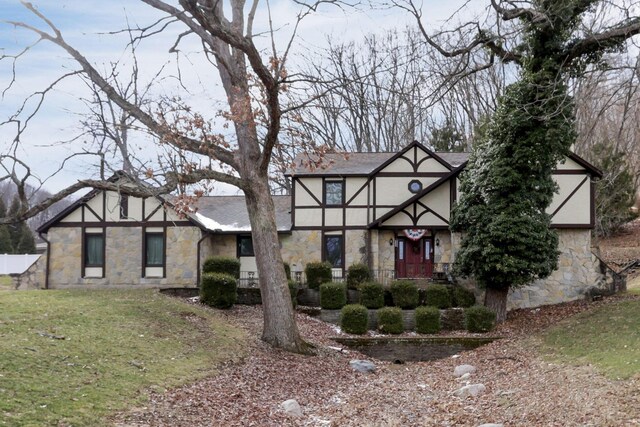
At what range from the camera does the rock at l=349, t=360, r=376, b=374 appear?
15.7m

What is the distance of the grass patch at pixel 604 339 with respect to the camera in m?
11.6

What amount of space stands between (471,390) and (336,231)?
14738mm

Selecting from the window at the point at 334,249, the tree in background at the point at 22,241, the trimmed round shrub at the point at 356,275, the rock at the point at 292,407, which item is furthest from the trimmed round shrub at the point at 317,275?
the tree in background at the point at 22,241

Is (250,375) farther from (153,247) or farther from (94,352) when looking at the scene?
(153,247)

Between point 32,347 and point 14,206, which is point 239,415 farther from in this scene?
point 14,206

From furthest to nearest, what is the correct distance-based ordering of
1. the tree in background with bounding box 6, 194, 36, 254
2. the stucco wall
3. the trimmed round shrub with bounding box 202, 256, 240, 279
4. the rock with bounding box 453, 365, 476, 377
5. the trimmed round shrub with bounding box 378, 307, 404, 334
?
the tree in background with bounding box 6, 194, 36, 254 → the stucco wall → the trimmed round shrub with bounding box 202, 256, 240, 279 → the trimmed round shrub with bounding box 378, 307, 404, 334 → the rock with bounding box 453, 365, 476, 377

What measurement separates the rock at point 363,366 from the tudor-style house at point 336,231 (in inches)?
358

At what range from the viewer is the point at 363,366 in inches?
624

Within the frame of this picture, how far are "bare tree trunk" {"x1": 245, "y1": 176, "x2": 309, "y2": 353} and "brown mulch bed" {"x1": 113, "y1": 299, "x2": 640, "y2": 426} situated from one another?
423mm

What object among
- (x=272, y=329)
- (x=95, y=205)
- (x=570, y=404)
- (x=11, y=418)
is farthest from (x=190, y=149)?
(x=95, y=205)

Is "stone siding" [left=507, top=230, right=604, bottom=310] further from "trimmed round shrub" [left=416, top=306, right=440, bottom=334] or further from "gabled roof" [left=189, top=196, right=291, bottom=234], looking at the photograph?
"gabled roof" [left=189, top=196, right=291, bottom=234]

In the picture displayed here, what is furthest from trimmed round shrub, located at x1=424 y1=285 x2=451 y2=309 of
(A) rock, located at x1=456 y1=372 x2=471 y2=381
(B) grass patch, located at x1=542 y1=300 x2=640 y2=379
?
(A) rock, located at x1=456 y1=372 x2=471 y2=381

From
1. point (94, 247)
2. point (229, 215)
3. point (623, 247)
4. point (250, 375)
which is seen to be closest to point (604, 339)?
point (250, 375)

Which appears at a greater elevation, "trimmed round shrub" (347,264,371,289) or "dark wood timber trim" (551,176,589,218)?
"dark wood timber trim" (551,176,589,218)
